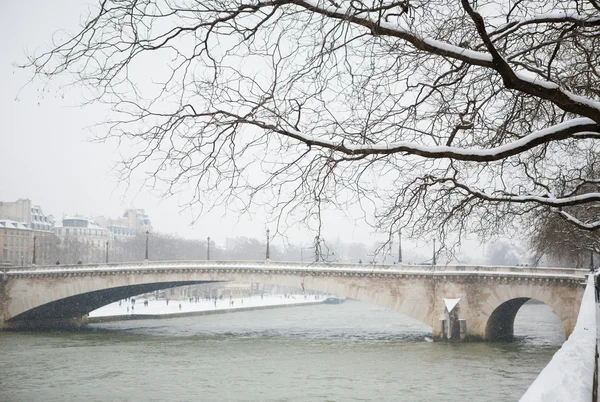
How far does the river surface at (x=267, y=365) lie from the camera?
2066cm

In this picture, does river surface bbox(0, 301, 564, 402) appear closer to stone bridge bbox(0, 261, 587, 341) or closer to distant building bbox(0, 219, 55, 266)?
stone bridge bbox(0, 261, 587, 341)

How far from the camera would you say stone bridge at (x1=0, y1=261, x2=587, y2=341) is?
34.2 meters

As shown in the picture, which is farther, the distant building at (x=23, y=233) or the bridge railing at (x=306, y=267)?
the distant building at (x=23, y=233)

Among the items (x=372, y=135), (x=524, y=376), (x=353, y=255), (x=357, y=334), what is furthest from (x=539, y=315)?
(x=353, y=255)

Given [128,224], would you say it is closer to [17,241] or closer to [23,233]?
[23,233]

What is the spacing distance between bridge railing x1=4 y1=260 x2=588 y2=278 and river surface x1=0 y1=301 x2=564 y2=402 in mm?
3433

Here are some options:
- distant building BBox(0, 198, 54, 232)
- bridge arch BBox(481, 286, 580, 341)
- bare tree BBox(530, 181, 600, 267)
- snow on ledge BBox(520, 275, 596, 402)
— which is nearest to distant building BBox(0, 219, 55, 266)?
distant building BBox(0, 198, 54, 232)

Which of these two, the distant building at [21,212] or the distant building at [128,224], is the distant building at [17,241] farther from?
the distant building at [128,224]

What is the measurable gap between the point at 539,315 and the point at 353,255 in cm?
11235

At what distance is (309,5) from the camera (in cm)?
565

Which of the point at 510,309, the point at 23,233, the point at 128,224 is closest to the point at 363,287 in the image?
the point at 510,309

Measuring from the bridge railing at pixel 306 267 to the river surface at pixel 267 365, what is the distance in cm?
343

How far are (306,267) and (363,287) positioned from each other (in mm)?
4107

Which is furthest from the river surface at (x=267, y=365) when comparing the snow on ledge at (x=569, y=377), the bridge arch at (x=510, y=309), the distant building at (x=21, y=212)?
the distant building at (x=21, y=212)
